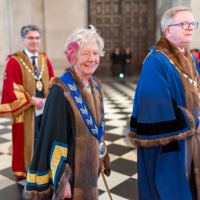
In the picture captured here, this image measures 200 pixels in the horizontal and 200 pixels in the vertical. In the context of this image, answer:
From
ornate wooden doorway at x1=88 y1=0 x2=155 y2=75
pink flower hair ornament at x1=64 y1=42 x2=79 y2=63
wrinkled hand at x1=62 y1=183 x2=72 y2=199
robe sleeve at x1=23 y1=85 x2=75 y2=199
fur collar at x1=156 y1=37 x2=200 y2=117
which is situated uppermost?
ornate wooden doorway at x1=88 y1=0 x2=155 y2=75

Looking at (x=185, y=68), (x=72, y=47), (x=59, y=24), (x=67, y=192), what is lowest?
(x=67, y=192)

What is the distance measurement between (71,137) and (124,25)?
52.3ft

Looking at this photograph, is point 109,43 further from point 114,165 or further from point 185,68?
point 185,68

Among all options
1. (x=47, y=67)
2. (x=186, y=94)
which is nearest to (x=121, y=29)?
(x=47, y=67)

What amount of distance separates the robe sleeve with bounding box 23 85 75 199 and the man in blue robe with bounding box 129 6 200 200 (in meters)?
0.68

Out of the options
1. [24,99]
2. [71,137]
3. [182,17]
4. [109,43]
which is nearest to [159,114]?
[71,137]

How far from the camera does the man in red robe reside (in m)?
3.33

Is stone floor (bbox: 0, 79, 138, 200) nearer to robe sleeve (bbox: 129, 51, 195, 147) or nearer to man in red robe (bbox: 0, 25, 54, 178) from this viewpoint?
man in red robe (bbox: 0, 25, 54, 178)

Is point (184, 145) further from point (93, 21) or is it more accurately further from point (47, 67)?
point (93, 21)

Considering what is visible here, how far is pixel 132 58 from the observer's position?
692 inches

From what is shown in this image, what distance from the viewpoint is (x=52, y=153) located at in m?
1.77

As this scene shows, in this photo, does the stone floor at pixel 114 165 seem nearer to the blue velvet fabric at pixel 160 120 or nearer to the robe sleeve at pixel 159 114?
the blue velvet fabric at pixel 160 120

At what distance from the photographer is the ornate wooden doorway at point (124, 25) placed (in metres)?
16.4

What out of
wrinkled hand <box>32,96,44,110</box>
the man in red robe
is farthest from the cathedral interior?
wrinkled hand <box>32,96,44,110</box>
